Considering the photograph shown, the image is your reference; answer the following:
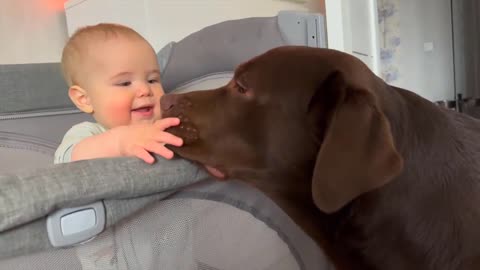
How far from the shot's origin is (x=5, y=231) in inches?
20.8

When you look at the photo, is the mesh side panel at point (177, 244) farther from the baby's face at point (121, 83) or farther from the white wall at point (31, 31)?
the white wall at point (31, 31)

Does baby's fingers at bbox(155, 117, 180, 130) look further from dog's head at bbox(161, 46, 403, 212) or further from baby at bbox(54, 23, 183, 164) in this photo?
baby at bbox(54, 23, 183, 164)

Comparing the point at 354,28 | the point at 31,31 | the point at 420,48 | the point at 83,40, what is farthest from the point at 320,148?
the point at 420,48

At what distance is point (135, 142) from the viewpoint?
0.89 metres

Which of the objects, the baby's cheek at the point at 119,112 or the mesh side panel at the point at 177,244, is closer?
the mesh side panel at the point at 177,244

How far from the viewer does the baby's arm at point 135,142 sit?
78cm

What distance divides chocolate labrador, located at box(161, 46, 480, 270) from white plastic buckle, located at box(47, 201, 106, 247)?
20cm

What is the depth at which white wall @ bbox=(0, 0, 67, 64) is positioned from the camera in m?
2.79

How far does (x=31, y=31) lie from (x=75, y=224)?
257 centimetres

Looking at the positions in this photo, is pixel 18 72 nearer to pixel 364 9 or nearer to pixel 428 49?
pixel 364 9

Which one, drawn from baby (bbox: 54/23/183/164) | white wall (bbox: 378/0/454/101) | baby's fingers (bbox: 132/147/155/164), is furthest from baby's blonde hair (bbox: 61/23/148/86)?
white wall (bbox: 378/0/454/101)

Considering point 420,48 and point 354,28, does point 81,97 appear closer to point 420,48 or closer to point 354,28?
point 354,28

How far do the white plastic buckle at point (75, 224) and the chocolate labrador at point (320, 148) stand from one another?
20 centimetres

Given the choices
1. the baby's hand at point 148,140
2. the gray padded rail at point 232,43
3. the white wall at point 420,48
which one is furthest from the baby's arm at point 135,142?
the white wall at point 420,48
